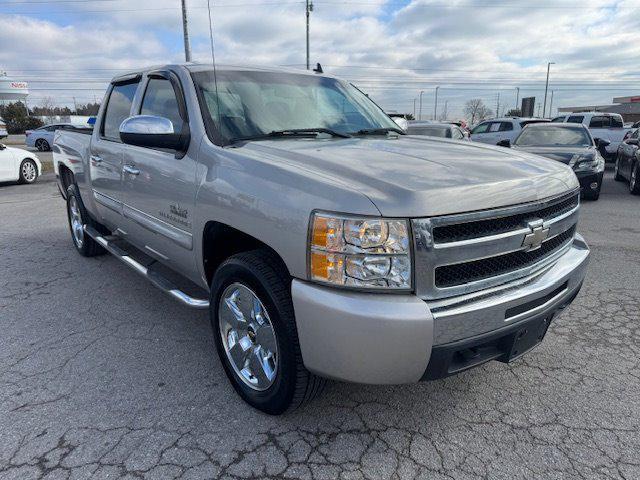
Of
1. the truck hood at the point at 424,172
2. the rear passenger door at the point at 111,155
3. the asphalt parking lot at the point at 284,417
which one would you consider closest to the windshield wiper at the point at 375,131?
the truck hood at the point at 424,172

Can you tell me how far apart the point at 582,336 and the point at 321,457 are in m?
2.34

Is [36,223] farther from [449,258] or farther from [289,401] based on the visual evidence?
[449,258]

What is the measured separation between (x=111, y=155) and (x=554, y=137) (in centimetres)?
941

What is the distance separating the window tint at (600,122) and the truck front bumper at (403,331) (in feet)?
57.7

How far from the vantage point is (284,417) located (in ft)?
8.75

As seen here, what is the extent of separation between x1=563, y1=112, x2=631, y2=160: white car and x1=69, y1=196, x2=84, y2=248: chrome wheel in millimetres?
16308

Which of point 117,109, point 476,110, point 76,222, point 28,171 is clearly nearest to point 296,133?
point 117,109

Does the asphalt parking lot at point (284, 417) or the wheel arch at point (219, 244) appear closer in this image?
Answer: the asphalt parking lot at point (284, 417)

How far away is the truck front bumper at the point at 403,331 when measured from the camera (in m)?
2.01

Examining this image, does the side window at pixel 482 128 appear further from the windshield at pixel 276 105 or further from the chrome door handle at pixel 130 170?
the chrome door handle at pixel 130 170

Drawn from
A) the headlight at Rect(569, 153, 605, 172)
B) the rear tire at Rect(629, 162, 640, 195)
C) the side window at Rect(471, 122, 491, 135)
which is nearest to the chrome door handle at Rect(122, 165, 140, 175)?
the headlight at Rect(569, 153, 605, 172)

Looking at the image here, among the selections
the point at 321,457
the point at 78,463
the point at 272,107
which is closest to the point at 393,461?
the point at 321,457

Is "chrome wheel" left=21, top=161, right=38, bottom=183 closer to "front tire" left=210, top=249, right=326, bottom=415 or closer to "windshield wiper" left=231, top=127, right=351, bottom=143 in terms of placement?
"windshield wiper" left=231, top=127, right=351, bottom=143

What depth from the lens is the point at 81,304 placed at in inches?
171
